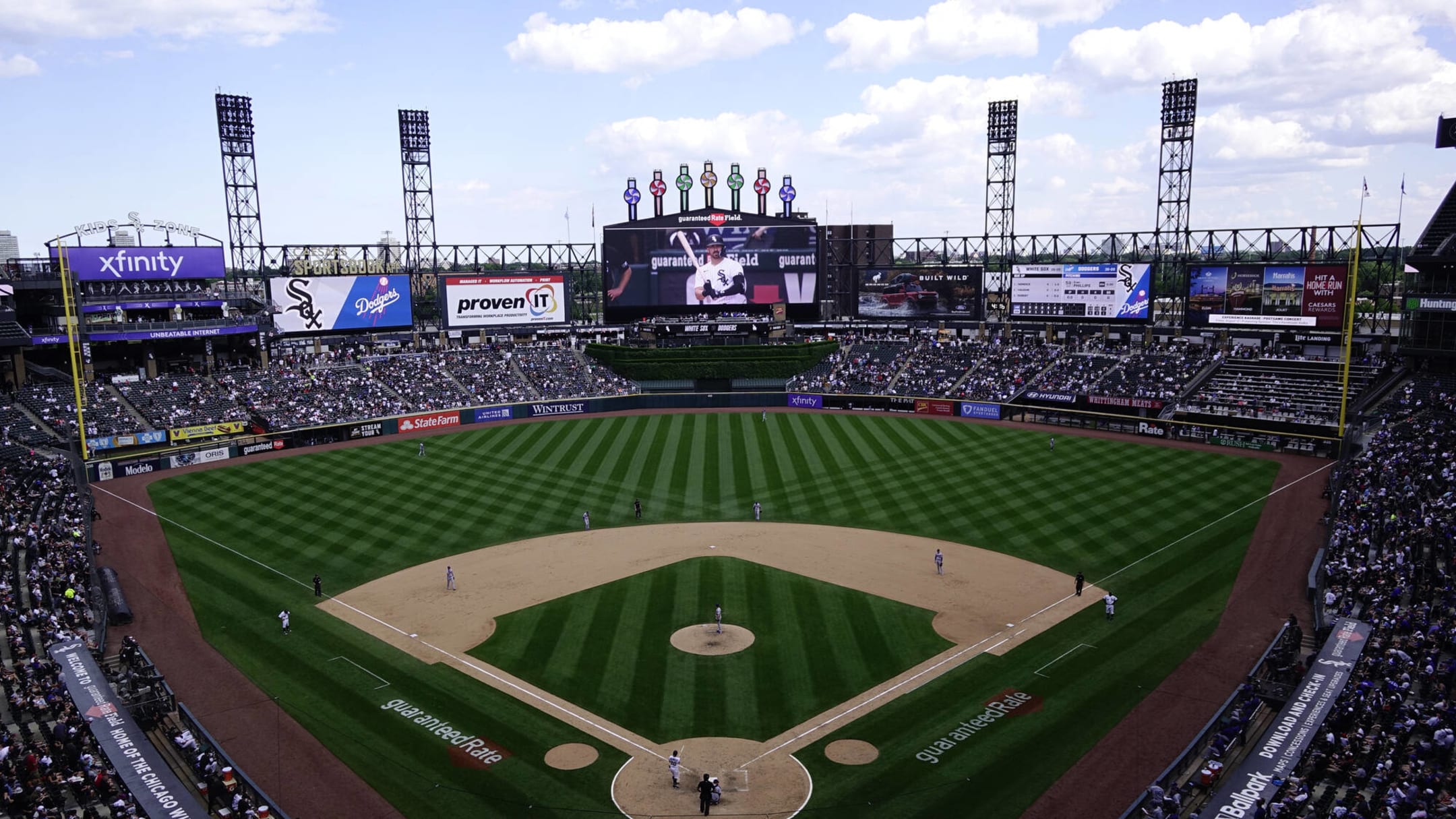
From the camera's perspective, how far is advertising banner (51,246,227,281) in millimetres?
62344

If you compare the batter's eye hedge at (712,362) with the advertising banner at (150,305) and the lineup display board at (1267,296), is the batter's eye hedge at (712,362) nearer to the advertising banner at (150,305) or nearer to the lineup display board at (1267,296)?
the lineup display board at (1267,296)

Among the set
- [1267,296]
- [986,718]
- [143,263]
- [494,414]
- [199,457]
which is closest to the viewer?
[986,718]

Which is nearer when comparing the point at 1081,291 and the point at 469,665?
the point at 469,665

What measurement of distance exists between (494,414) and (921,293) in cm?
3840

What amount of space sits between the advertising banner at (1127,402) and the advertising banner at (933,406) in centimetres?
985

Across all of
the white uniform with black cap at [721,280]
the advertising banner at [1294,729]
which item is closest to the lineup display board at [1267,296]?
the white uniform with black cap at [721,280]

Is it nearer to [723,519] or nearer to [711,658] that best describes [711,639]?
[711,658]

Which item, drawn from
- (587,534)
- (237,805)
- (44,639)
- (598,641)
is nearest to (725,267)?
(587,534)

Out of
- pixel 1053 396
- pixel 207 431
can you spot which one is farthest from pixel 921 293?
pixel 207 431

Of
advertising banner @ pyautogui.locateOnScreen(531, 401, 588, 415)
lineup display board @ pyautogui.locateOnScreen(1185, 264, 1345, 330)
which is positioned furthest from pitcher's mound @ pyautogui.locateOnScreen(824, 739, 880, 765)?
lineup display board @ pyautogui.locateOnScreen(1185, 264, 1345, 330)

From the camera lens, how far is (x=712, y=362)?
3029 inches

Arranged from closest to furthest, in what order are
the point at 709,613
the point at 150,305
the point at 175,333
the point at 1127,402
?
the point at 709,613 < the point at 1127,402 < the point at 150,305 < the point at 175,333

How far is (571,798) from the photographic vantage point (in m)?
21.5

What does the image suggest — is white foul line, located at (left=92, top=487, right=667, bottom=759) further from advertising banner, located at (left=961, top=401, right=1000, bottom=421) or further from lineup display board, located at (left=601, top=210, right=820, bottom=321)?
advertising banner, located at (left=961, top=401, right=1000, bottom=421)
